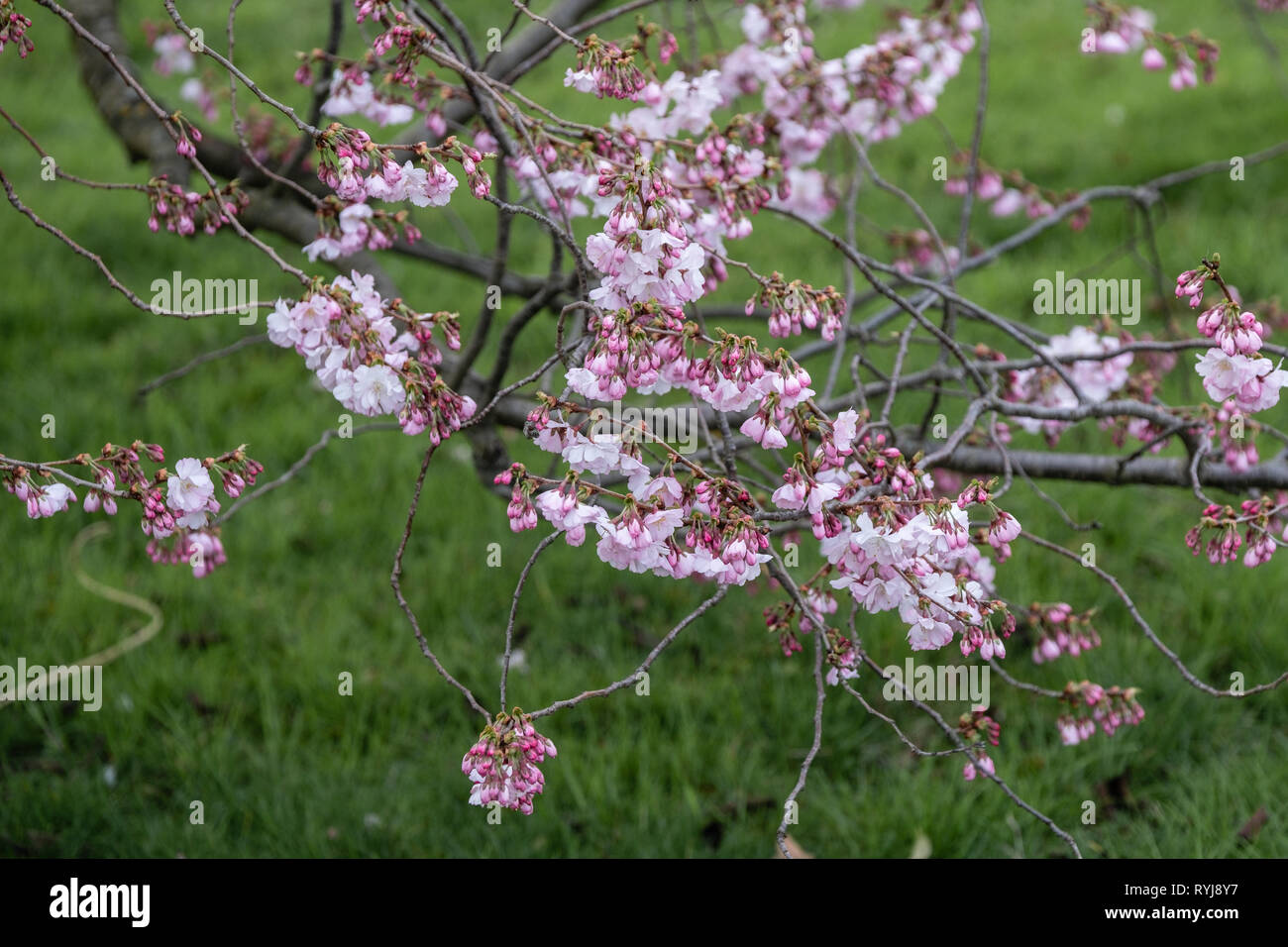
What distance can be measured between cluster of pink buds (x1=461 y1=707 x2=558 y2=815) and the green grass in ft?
3.88

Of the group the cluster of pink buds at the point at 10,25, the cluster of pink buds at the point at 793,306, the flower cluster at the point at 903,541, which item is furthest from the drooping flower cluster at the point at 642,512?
the cluster of pink buds at the point at 10,25

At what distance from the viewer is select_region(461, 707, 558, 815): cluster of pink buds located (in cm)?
163

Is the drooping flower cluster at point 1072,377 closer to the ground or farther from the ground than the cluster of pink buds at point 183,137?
closer to the ground

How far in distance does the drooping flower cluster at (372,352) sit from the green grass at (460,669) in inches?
53.7

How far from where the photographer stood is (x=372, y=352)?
1786mm

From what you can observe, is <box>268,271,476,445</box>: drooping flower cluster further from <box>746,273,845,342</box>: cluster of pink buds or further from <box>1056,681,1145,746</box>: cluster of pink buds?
<box>1056,681,1145,746</box>: cluster of pink buds

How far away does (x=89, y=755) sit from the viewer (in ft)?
10.1

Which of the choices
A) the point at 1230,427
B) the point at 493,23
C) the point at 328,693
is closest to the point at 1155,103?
the point at 493,23

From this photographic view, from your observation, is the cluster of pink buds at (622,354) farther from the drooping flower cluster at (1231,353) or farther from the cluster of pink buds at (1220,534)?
the cluster of pink buds at (1220,534)

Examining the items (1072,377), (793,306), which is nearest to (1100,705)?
(1072,377)

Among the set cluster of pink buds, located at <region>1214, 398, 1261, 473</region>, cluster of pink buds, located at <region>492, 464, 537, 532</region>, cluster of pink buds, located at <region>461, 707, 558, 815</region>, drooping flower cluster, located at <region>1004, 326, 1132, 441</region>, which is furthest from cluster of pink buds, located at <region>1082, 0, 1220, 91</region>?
cluster of pink buds, located at <region>461, 707, 558, 815</region>

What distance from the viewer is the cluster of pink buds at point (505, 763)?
5.34 feet
